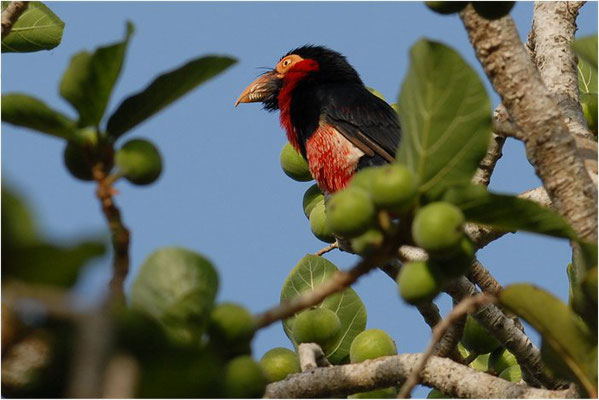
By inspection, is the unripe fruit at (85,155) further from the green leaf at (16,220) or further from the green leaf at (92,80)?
the green leaf at (16,220)

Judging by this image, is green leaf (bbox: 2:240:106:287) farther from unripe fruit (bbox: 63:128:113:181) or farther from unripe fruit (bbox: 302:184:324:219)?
unripe fruit (bbox: 302:184:324:219)

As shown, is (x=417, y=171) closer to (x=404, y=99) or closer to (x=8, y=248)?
(x=404, y=99)

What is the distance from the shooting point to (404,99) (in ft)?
4.31

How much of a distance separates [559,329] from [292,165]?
3181mm

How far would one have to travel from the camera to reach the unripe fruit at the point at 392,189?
1180mm

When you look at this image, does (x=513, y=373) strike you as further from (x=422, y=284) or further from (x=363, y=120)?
(x=363, y=120)

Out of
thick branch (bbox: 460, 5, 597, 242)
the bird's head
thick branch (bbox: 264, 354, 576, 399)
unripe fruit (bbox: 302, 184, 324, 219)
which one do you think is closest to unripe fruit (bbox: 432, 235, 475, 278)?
thick branch (bbox: 460, 5, 597, 242)

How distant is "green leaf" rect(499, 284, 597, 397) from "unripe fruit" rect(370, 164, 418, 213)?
255mm

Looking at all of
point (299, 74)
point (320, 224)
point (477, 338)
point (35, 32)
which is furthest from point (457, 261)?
point (299, 74)

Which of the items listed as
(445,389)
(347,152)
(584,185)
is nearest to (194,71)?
(584,185)

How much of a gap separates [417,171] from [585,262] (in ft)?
0.95

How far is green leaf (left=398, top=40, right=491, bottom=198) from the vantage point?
1.28 meters

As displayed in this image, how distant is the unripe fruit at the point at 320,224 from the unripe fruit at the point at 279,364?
111cm

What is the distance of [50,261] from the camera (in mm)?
812
